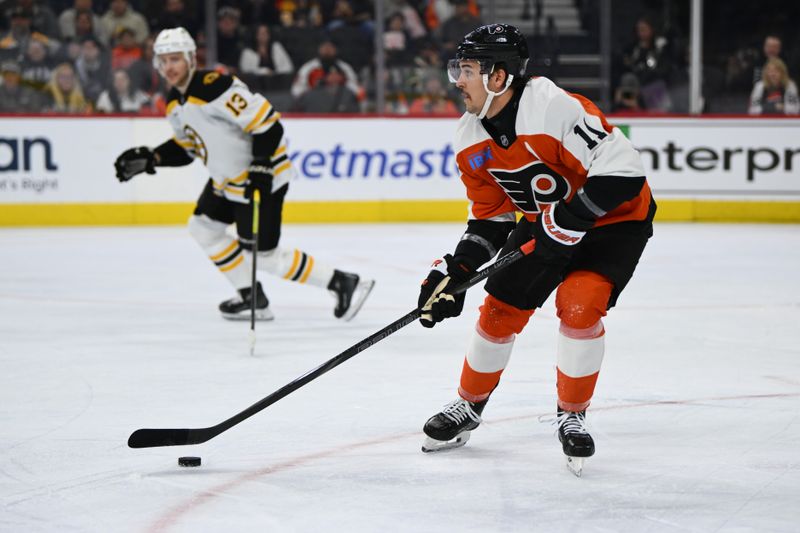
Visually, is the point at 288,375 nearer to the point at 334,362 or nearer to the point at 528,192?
the point at 334,362

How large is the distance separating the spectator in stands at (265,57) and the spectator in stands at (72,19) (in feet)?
3.56

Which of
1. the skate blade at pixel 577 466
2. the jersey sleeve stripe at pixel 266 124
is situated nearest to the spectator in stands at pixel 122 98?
the jersey sleeve stripe at pixel 266 124

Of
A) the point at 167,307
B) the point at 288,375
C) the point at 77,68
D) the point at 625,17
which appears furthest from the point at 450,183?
the point at 288,375

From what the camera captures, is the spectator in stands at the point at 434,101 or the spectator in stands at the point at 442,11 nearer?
the spectator in stands at the point at 434,101

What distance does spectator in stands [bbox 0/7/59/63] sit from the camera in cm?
916

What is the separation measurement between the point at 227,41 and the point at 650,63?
3320mm

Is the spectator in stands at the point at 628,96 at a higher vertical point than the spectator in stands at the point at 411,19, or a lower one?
lower

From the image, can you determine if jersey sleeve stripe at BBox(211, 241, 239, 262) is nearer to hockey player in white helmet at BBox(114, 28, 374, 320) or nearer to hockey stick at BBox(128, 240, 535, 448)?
hockey player in white helmet at BBox(114, 28, 374, 320)

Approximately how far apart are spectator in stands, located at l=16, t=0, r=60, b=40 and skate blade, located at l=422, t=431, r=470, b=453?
706cm

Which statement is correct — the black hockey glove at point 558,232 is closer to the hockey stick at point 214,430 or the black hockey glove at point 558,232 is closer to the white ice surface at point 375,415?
the hockey stick at point 214,430

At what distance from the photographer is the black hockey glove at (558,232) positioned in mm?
2727

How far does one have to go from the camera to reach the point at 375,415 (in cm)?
338

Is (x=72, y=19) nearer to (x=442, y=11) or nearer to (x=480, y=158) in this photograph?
(x=442, y=11)

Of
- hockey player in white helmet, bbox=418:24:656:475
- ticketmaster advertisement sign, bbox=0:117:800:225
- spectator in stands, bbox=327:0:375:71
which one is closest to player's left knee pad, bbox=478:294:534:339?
hockey player in white helmet, bbox=418:24:656:475
